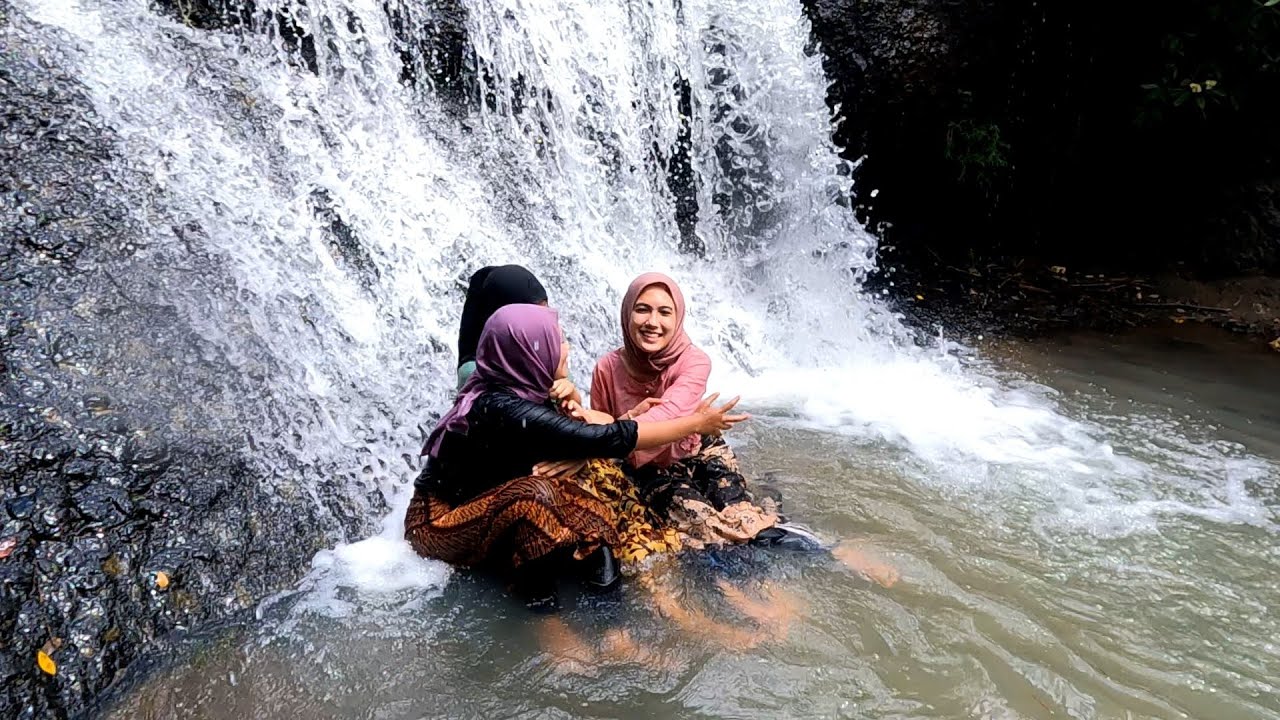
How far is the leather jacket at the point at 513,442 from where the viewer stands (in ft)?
8.31

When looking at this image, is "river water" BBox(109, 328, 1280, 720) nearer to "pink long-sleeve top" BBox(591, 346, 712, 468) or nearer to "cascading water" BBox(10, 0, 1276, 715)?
"cascading water" BBox(10, 0, 1276, 715)

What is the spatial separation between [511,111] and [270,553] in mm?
3691

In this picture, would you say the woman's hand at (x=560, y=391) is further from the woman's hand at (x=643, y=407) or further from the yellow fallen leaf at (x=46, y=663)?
the yellow fallen leaf at (x=46, y=663)

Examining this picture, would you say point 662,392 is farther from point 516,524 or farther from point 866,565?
point 866,565

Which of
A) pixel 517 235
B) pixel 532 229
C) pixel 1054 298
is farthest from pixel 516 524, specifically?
pixel 1054 298

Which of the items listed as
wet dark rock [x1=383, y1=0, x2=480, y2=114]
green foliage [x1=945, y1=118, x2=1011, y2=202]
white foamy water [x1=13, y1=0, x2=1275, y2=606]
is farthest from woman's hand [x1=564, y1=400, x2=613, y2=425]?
green foliage [x1=945, y1=118, x2=1011, y2=202]

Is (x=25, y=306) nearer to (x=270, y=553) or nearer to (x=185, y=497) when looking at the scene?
(x=185, y=497)

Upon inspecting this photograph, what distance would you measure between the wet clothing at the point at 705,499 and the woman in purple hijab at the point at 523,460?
0.91 ft

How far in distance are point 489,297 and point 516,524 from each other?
98 cm

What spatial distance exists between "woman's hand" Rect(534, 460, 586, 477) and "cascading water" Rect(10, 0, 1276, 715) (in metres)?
0.64

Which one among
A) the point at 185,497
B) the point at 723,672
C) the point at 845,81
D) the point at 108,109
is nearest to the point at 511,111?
the point at 108,109

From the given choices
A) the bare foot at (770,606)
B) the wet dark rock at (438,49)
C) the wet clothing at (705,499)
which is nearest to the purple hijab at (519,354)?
the wet clothing at (705,499)

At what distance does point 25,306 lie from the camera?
3078 millimetres

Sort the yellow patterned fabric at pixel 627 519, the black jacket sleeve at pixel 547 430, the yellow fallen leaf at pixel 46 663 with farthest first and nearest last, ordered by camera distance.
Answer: the yellow patterned fabric at pixel 627 519 → the black jacket sleeve at pixel 547 430 → the yellow fallen leaf at pixel 46 663
